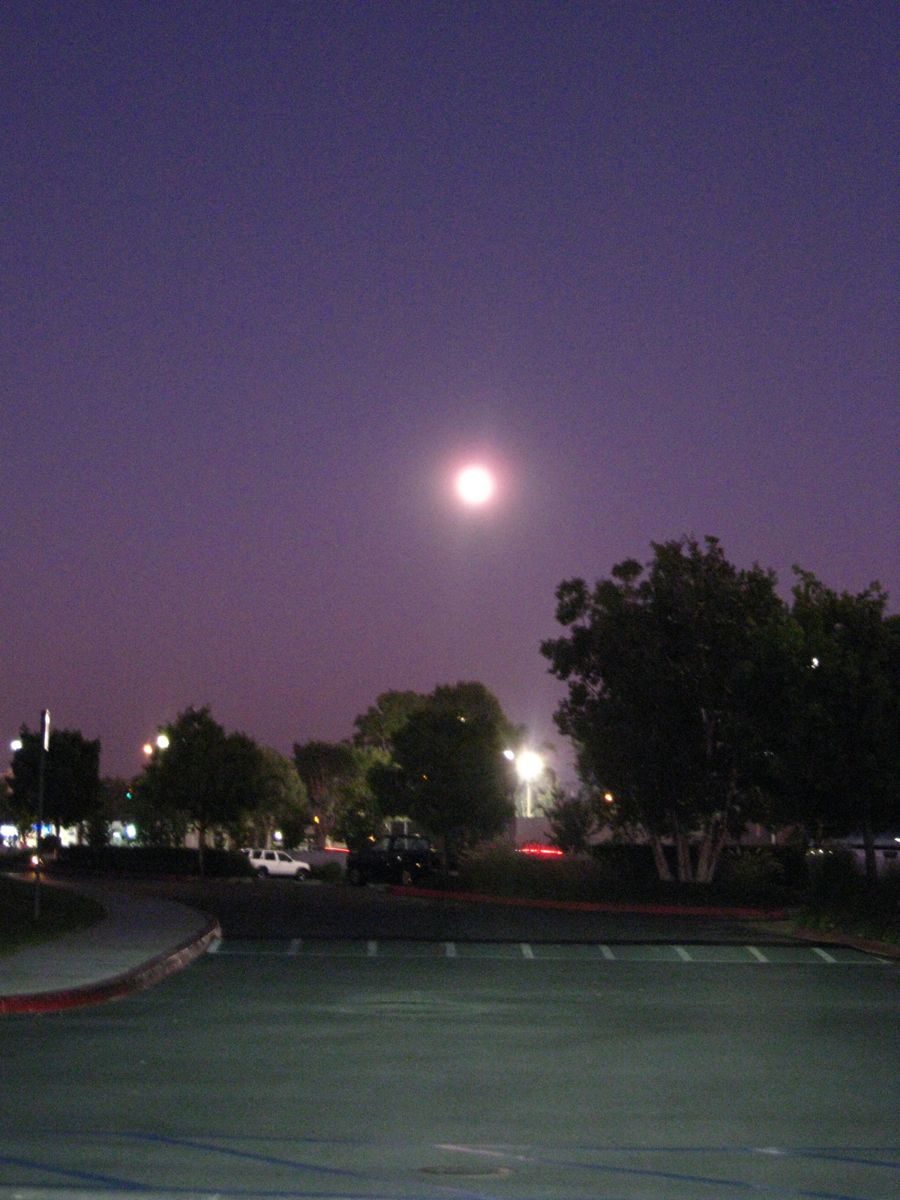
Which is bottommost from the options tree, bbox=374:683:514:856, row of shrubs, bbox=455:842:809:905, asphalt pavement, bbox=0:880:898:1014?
asphalt pavement, bbox=0:880:898:1014

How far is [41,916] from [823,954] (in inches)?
539

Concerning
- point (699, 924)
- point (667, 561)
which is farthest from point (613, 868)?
point (699, 924)

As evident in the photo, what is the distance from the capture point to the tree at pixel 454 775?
6247 centimetres

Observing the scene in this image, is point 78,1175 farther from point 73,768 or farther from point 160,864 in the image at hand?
point 73,768

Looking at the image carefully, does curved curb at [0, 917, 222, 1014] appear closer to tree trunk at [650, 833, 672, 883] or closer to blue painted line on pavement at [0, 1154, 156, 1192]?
blue painted line on pavement at [0, 1154, 156, 1192]

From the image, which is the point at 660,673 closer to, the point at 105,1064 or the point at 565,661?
the point at 565,661

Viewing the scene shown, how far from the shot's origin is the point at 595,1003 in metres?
17.8

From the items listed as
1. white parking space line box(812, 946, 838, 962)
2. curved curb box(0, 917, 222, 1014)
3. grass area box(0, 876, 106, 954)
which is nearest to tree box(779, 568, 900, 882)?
white parking space line box(812, 946, 838, 962)

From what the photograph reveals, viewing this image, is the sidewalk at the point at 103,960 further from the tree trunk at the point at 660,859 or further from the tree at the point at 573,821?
the tree at the point at 573,821

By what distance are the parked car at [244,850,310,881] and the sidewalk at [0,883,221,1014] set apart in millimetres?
35702

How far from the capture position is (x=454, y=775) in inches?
2466

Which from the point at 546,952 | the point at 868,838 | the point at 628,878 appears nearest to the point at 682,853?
the point at 628,878

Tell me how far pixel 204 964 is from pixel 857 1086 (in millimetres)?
11830

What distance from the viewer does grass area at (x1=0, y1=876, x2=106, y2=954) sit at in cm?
2427
